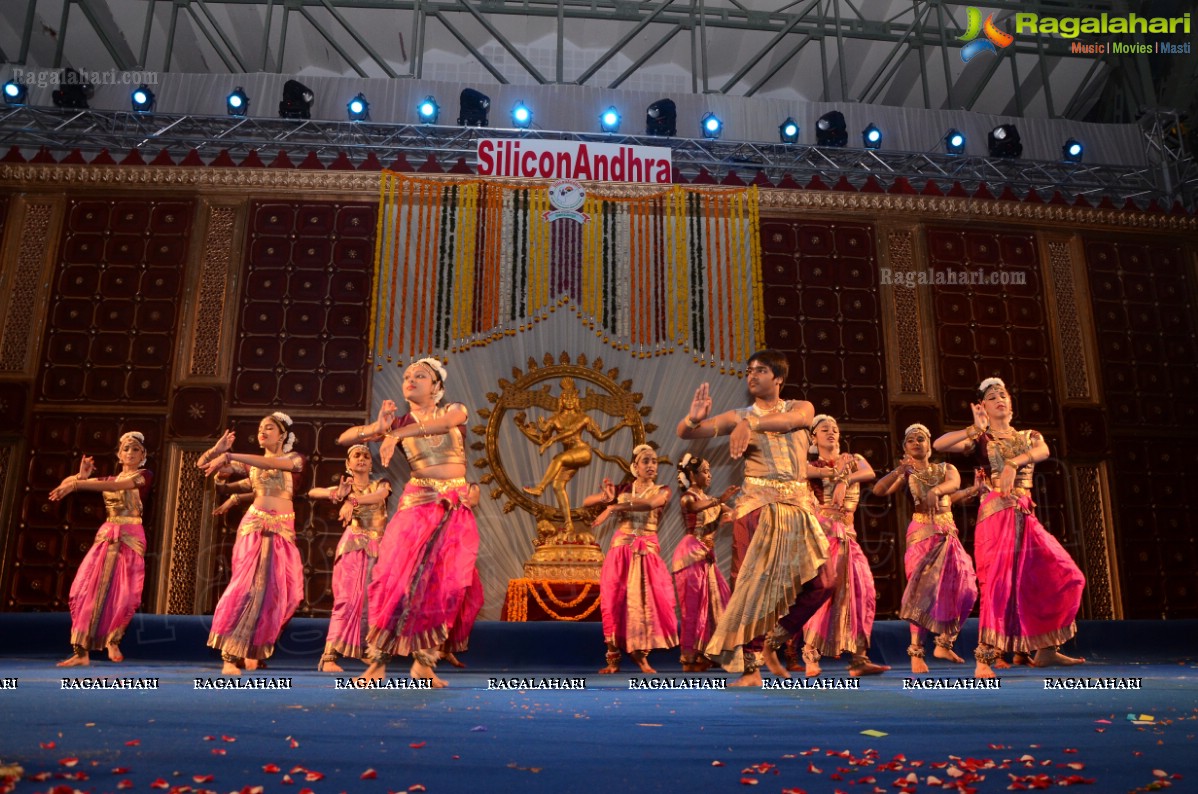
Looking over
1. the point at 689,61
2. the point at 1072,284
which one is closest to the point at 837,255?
the point at 1072,284

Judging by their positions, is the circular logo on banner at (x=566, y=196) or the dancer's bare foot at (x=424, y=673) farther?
the circular logo on banner at (x=566, y=196)

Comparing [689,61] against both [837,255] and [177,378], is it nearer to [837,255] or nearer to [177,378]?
[837,255]

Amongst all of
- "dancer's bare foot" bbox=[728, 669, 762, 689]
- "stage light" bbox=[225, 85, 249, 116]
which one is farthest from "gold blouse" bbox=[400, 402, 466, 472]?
"stage light" bbox=[225, 85, 249, 116]

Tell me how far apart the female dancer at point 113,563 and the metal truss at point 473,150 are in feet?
11.8

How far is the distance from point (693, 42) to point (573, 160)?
2411mm

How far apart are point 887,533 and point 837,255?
288cm

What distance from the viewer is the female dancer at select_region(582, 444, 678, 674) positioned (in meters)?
5.83

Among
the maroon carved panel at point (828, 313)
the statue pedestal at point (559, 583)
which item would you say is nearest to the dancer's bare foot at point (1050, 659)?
the statue pedestal at point (559, 583)

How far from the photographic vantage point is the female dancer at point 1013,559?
16.1 feet

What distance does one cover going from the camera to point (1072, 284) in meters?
9.47

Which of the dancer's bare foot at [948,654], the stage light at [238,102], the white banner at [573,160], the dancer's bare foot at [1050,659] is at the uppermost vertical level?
the stage light at [238,102]

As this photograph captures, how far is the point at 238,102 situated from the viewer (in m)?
8.77

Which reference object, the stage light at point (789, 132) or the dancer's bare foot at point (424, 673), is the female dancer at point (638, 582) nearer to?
the dancer's bare foot at point (424, 673)

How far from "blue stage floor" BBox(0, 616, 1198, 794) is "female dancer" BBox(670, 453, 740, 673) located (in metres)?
1.94
